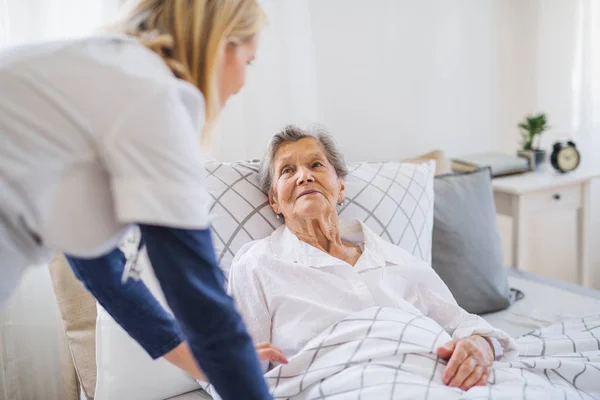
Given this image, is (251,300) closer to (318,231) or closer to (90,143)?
(318,231)

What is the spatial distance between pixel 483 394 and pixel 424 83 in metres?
1.80

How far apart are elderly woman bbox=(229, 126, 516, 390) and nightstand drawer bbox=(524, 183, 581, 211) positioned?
1.13 m

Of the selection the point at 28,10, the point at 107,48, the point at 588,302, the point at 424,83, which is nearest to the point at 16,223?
the point at 107,48

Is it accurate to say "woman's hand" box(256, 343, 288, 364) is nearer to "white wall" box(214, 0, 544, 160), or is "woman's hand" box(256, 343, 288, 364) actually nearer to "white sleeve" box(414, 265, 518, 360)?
"white sleeve" box(414, 265, 518, 360)

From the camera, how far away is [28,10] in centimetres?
170

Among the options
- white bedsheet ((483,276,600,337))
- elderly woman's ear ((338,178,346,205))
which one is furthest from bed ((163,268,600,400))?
elderly woman's ear ((338,178,346,205))

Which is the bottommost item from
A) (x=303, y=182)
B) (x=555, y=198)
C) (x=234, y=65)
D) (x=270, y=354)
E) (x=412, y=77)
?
(x=555, y=198)

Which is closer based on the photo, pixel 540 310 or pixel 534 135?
pixel 540 310

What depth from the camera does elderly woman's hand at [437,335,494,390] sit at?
1.21m

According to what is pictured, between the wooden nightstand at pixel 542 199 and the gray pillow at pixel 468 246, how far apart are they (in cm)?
54

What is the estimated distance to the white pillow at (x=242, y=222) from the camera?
139 cm

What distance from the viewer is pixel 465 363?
122 cm

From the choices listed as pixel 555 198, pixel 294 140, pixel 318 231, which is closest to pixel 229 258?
pixel 318 231

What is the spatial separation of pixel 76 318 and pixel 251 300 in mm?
472
